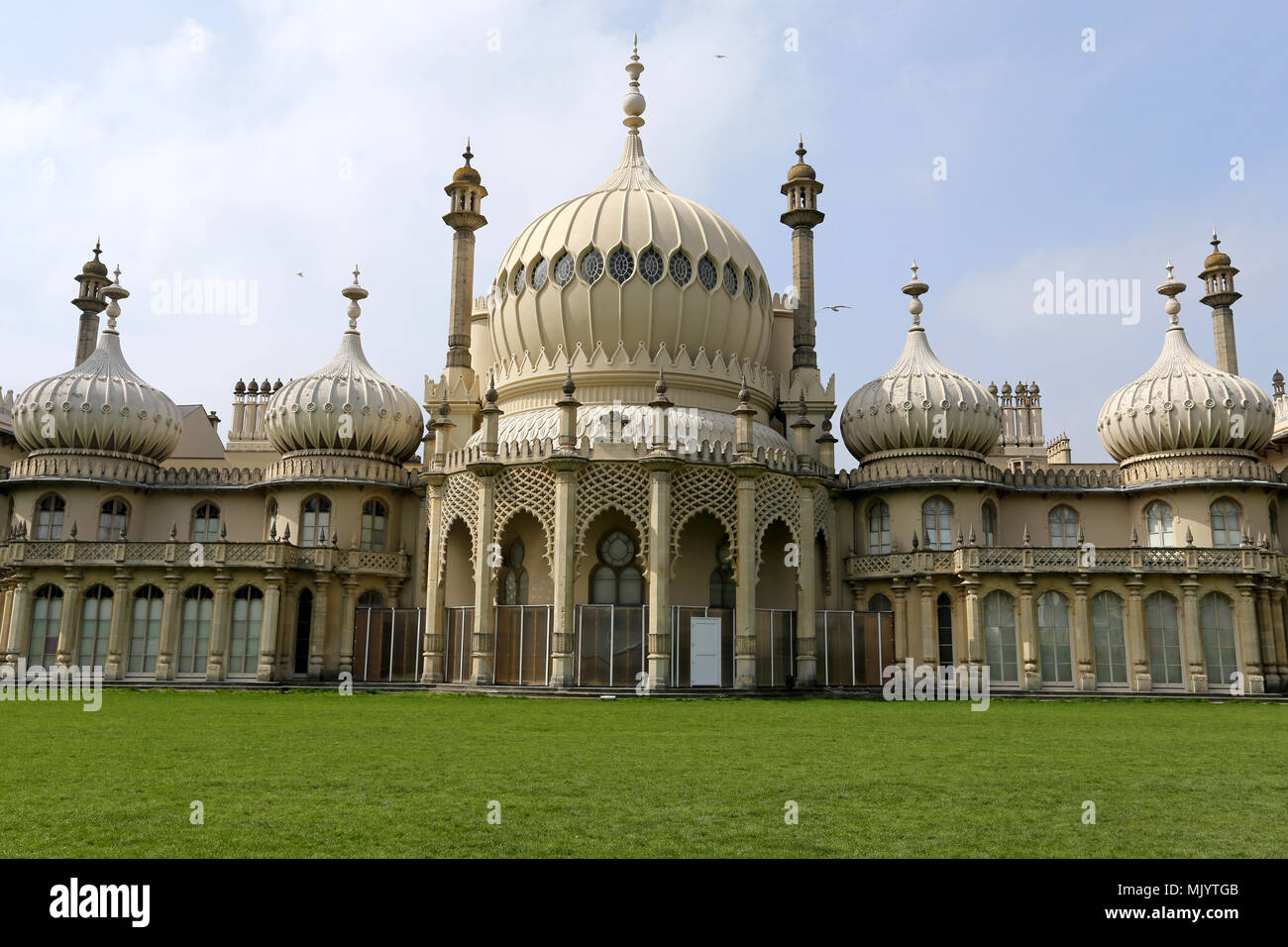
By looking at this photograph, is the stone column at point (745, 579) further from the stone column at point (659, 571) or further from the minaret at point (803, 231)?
the minaret at point (803, 231)

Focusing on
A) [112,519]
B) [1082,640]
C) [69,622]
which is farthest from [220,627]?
[1082,640]

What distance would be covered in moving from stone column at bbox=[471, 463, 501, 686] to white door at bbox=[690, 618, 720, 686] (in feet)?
18.7

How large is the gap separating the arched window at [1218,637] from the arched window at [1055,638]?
389cm

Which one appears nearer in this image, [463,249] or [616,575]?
[616,575]

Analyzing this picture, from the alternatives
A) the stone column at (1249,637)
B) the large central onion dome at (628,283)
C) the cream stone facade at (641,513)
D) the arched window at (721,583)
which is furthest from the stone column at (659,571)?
the stone column at (1249,637)

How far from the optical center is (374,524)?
118 ft

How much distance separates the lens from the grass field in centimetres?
676

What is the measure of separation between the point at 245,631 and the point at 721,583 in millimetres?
15176

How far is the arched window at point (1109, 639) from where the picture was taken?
99.9 ft

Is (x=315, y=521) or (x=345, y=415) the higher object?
(x=345, y=415)

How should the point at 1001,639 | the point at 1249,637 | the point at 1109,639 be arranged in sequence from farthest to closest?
the point at 1001,639, the point at 1109,639, the point at 1249,637

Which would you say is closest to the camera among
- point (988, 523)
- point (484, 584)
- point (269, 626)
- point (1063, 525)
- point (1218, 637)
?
point (484, 584)

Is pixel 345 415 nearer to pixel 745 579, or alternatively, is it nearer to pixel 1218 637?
pixel 745 579

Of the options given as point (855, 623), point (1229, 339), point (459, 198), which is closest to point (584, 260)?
point (459, 198)
